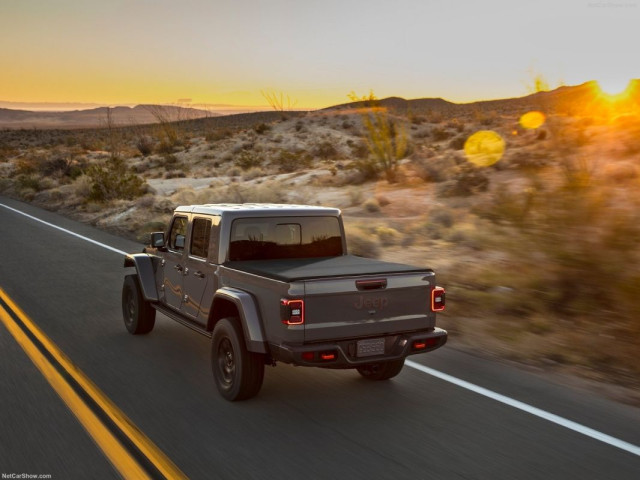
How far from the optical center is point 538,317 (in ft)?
30.9

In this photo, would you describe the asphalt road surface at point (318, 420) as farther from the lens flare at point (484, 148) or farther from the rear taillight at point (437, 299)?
the lens flare at point (484, 148)

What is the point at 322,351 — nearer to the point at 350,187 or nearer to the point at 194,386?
the point at 194,386

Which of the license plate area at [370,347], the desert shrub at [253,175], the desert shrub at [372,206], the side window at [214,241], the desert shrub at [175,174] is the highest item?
the side window at [214,241]

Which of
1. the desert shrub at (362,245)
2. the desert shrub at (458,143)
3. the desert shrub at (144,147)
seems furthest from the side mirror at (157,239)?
the desert shrub at (144,147)

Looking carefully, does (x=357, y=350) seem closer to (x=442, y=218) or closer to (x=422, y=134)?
(x=442, y=218)

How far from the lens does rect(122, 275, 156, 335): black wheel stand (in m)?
8.64

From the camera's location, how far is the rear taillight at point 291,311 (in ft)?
18.5

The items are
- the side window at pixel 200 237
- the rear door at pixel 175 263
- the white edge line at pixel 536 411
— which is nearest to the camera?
the white edge line at pixel 536 411

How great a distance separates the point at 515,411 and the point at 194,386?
2982 mm

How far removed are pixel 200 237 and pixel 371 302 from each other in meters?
2.22

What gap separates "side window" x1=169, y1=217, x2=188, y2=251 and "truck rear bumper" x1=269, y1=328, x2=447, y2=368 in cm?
237

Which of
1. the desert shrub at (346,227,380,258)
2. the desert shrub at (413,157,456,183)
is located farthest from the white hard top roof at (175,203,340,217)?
the desert shrub at (413,157,456,183)

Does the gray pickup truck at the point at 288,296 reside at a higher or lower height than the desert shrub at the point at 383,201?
higher

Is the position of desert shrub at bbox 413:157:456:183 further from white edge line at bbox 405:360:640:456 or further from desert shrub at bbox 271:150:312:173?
white edge line at bbox 405:360:640:456
